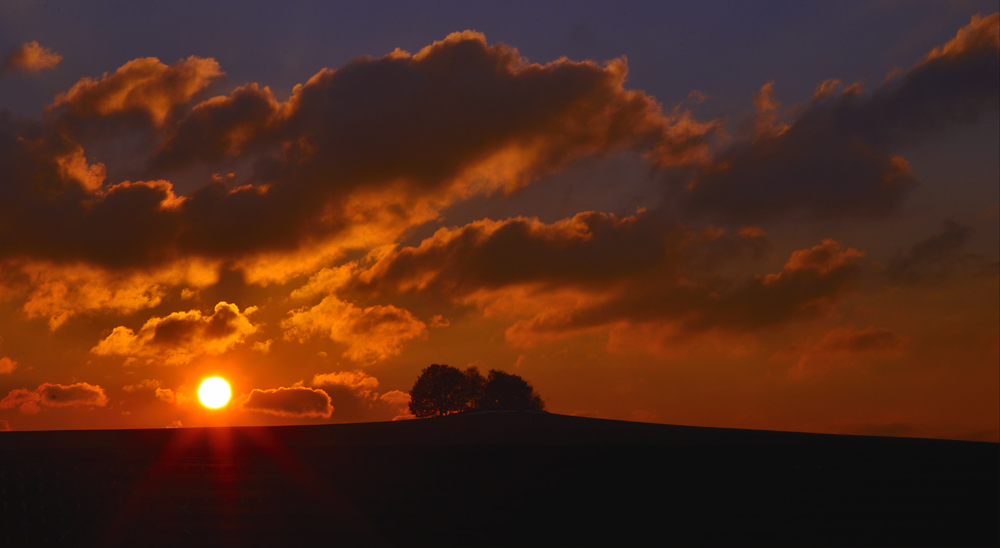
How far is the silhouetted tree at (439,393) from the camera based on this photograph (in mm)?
120500

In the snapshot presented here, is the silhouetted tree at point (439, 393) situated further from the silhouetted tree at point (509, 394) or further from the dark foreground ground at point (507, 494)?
the dark foreground ground at point (507, 494)

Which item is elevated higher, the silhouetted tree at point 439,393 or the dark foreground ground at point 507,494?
the silhouetted tree at point 439,393

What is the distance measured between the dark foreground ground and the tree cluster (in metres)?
60.3

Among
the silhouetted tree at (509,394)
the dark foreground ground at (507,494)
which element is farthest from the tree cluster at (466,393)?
the dark foreground ground at (507,494)

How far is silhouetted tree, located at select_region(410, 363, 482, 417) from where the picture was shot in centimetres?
12050

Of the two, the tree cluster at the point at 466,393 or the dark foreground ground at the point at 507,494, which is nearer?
the dark foreground ground at the point at 507,494

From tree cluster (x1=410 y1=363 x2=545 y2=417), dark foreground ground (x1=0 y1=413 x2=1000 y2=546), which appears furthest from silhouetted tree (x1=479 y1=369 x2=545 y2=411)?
dark foreground ground (x1=0 y1=413 x2=1000 y2=546)

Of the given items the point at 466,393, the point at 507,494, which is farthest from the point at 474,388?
the point at 507,494

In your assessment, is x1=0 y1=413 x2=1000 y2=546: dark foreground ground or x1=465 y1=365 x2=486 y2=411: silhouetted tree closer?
x1=0 y1=413 x2=1000 y2=546: dark foreground ground

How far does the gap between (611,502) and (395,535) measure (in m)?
11.0

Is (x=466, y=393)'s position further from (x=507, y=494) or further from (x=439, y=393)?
(x=507, y=494)

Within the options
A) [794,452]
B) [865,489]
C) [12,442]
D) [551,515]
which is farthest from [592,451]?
[12,442]

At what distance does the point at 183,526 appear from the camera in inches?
1003

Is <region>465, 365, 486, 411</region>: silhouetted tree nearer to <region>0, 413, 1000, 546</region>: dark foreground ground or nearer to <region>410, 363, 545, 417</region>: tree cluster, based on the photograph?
<region>410, 363, 545, 417</region>: tree cluster
